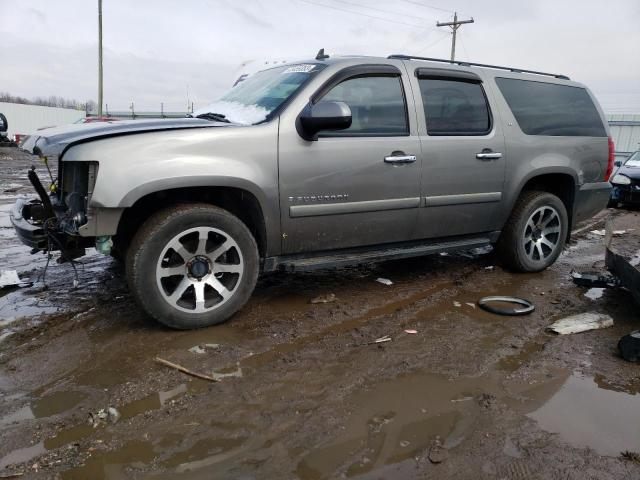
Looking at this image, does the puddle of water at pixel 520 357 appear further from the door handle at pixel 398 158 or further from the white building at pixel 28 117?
the white building at pixel 28 117

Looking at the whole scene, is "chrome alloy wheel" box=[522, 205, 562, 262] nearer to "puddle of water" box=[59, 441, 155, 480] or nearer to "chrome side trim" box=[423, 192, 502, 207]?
"chrome side trim" box=[423, 192, 502, 207]

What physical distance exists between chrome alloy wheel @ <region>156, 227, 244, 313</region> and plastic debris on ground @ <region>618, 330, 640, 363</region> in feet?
8.41

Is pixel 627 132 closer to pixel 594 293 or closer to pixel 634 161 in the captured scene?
pixel 634 161

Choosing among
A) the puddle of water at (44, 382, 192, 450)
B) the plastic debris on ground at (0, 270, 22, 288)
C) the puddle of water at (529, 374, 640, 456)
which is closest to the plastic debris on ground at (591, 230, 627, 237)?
the puddle of water at (529, 374, 640, 456)

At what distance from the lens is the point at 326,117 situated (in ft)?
11.0

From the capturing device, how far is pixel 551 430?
2434 millimetres

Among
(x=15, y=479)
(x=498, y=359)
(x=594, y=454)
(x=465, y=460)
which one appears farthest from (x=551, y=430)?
(x=15, y=479)

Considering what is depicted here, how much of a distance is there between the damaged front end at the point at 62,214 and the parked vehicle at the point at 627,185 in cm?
1026

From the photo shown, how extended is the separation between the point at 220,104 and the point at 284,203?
138 cm

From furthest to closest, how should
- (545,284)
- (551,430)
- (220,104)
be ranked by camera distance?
(545,284) < (220,104) < (551,430)

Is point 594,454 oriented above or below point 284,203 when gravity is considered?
below

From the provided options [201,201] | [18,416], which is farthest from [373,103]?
[18,416]

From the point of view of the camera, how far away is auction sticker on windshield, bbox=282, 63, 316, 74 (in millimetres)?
3830

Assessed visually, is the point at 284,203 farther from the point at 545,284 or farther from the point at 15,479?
the point at 545,284
